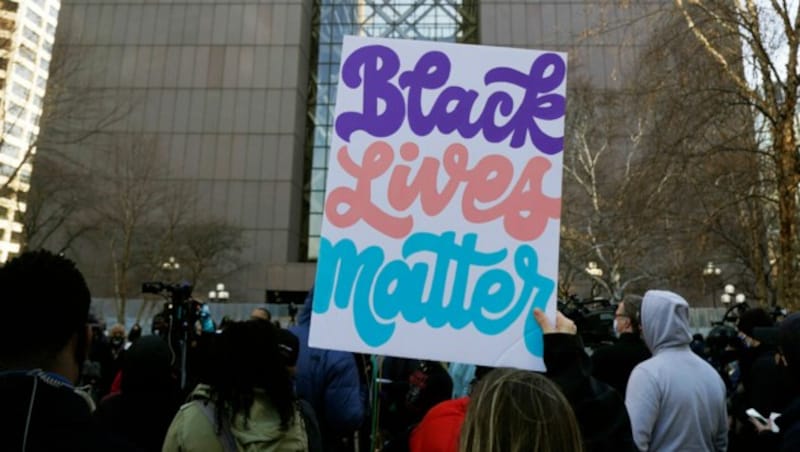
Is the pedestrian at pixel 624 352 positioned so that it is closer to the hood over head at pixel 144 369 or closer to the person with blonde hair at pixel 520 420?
the person with blonde hair at pixel 520 420

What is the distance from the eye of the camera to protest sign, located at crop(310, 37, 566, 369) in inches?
73.9

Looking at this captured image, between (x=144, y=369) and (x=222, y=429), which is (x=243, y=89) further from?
(x=222, y=429)

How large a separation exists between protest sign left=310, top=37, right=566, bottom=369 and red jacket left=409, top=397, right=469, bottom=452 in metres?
0.18

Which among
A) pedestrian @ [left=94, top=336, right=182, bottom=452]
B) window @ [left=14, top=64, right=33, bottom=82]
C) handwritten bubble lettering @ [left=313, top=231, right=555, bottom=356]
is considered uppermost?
window @ [left=14, top=64, right=33, bottom=82]

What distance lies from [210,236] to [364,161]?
29155 mm

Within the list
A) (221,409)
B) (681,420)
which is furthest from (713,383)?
(221,409)

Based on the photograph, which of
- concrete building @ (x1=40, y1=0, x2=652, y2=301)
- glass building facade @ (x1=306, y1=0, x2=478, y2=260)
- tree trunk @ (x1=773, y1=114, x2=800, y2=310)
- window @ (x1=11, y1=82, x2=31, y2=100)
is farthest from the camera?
glass building facade @ (x1=306, y1=0, x2=478, y2=260)

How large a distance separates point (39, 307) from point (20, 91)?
46.6 feet

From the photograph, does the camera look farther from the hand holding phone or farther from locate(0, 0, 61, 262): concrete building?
locate(0, 0, 61, 262): concrete building

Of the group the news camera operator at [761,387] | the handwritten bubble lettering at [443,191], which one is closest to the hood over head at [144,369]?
the handwritten bubble lettering at [443,191]

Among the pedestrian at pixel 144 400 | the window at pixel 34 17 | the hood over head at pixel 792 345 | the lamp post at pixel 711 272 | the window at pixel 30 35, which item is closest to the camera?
the hood over head at pixel 792 345

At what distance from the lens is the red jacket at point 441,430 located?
163cm

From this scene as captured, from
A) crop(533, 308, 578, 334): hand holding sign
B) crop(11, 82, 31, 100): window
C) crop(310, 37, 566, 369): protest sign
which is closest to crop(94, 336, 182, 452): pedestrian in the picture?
crop(310, 37, 566, 369): protest sign

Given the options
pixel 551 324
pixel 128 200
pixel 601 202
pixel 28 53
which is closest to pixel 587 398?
pixel 551 324
